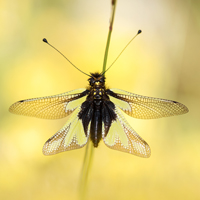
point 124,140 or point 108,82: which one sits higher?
point 108,82

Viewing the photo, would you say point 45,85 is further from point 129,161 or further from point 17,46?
point 129,161

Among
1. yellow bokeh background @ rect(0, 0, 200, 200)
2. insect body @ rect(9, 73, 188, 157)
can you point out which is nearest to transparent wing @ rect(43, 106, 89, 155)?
insect body @ rect(9, 73, 188, 157)

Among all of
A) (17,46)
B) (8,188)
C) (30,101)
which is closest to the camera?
(30,101)

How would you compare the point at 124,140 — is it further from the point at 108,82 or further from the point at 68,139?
the point at 108,82

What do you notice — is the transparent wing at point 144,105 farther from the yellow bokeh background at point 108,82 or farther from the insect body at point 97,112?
the yellow bokeh background at point 108,82

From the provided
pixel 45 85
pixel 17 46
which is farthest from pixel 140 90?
pixel 17 46

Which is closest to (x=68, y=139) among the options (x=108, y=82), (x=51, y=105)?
(x=51, y=105)

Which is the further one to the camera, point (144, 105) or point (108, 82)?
point (108, 82)
